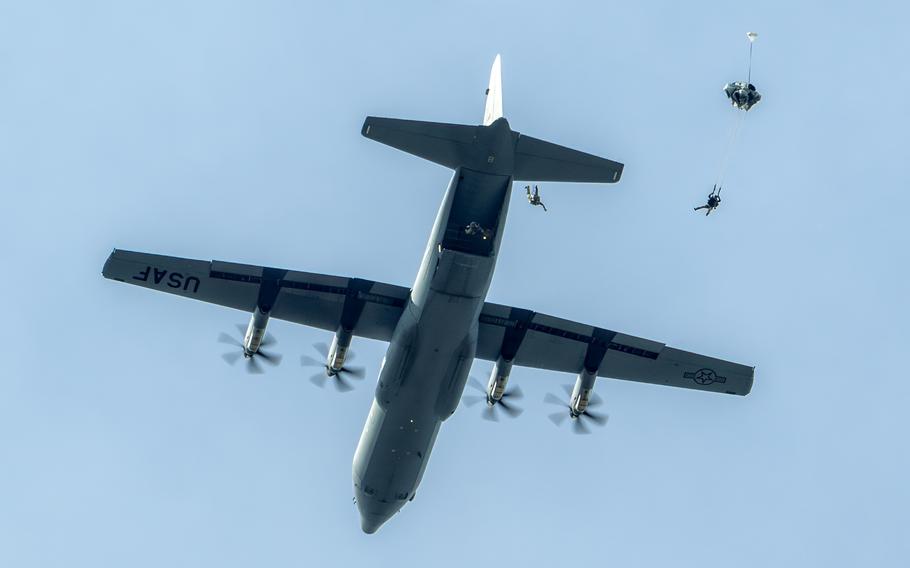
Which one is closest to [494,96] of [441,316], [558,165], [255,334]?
[558,165]

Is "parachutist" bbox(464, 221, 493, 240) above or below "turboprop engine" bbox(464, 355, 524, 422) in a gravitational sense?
above

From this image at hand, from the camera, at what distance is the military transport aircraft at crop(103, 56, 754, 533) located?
49531 millimetres

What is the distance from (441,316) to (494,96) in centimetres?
913

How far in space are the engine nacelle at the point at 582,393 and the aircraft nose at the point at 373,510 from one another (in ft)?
27.1

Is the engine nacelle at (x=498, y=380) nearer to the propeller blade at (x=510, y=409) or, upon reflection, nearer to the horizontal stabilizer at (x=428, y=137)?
the propeller blade at (x=510, y=409)

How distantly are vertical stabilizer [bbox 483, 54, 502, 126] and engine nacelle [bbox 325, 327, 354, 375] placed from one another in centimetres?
1004

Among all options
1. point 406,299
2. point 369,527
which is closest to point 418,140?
point 406,299

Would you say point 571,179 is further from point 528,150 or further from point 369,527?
point 369,527

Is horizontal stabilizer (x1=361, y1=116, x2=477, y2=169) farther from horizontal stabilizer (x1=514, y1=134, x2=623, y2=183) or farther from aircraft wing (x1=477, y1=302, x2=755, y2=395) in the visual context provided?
aircraft wing (x1=477, y1=302, x2=755, y2=395)

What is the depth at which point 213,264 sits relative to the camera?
182 ft

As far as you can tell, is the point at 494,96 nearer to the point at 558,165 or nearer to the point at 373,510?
the point at 558,165

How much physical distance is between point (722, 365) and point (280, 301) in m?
18.9

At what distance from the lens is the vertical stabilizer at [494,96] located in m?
53.2

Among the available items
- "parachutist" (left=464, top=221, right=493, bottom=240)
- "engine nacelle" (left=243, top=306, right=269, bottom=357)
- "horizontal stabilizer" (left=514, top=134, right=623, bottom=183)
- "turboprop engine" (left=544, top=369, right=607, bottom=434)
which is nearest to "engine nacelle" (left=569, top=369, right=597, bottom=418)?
"turboprop engine" (left=544, top=369, right=607, bottom=434)
